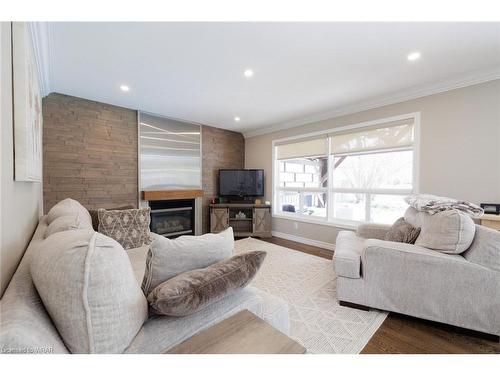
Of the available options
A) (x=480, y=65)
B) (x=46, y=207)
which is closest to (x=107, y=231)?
(x=46, y=207)

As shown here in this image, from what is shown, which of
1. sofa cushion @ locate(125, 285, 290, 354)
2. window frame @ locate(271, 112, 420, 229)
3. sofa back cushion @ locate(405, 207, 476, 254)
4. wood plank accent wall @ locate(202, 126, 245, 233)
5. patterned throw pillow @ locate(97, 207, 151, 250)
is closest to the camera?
sofa cushion @ locate(125, 285, 290, 354)

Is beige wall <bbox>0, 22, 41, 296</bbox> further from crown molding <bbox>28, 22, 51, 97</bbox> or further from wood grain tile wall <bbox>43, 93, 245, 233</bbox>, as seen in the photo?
wood grain tile wall <bbox>43, 93, 245, 233</bbox>

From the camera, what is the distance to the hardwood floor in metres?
1.47

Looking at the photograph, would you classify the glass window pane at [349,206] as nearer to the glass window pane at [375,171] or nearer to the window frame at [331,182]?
the window frame at [331,182]

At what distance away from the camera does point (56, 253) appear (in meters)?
0.65

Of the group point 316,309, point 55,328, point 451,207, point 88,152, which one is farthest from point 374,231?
point 88,152

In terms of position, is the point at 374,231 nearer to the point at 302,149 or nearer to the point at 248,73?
the point at 302,149

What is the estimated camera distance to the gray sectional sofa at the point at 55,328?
50 cm

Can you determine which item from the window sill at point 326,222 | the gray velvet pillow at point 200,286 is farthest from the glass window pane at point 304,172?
the gray velvet pillow at point 200,286

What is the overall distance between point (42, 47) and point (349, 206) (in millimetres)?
4257

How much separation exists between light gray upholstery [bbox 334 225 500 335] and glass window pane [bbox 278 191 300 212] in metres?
2.54

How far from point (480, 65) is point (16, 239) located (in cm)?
410

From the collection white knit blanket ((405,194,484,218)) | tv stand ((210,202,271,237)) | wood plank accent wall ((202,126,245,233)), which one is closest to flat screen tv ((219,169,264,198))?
wood plank accent wall ((202,126,245,233))
